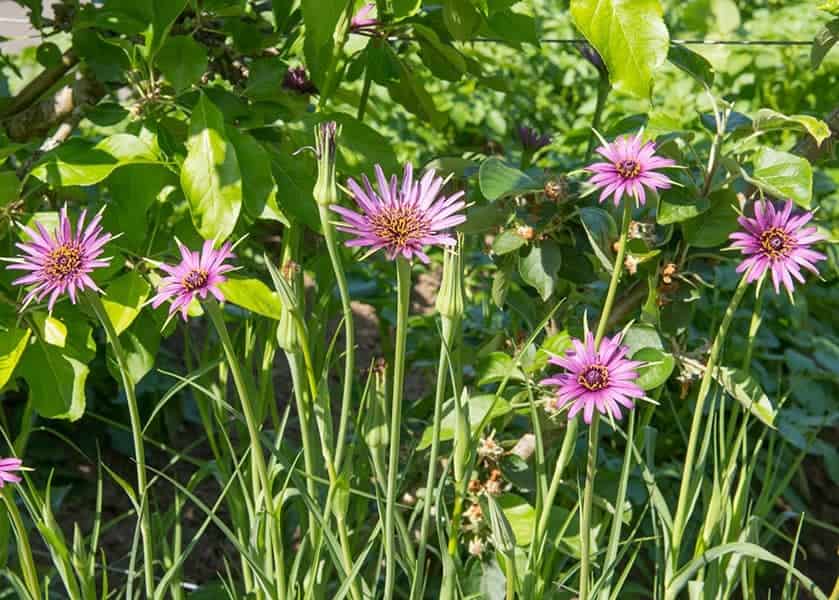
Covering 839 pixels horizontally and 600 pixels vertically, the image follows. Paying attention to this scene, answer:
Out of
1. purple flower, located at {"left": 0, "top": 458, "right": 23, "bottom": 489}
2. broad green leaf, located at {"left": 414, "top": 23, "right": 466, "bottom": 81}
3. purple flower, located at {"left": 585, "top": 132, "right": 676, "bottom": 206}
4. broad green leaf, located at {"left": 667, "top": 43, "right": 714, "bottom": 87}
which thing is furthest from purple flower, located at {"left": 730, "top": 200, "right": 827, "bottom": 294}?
purple flower, located at {"left": 0, "top": 458, "right": 23, "bottom": 489}

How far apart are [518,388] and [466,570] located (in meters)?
0.27

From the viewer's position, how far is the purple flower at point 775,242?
1.11 metres

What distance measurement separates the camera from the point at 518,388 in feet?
4.61

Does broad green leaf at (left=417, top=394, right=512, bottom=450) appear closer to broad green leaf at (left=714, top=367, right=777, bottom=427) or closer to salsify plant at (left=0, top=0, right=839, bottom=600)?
salsify plant at (left=0, top=0, right=839, bottom=600)

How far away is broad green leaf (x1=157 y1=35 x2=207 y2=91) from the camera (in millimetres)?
1216

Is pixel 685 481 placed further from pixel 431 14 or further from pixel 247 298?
pixel 431 14

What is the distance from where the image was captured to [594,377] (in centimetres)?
102

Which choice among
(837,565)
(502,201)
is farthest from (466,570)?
(837,565)

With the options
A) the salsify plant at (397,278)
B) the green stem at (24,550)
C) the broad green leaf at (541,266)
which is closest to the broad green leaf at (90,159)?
the salsify plant at (397,278)

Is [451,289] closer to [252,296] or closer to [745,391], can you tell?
[252,296]

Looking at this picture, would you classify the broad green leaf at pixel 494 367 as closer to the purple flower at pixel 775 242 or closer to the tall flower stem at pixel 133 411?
the purple flower at pixel 775 242

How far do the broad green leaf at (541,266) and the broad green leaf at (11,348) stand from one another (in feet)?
1.82

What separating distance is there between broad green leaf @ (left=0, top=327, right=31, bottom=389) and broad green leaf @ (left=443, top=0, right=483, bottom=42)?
Answer: 0.56m

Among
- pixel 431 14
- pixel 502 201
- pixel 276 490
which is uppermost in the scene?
pixel 431 14
